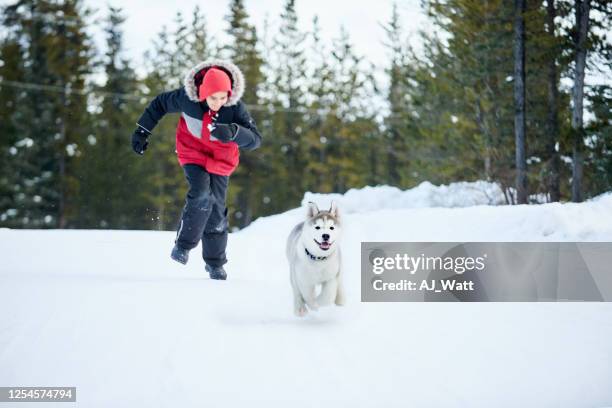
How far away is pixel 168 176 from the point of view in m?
28.7

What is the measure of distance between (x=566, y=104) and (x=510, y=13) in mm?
2186

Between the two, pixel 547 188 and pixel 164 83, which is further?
pixel 164 83

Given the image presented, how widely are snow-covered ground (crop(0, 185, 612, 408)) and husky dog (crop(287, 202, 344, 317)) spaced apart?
0.39 ft

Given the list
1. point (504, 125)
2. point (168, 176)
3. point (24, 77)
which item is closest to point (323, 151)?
point (168, 176)

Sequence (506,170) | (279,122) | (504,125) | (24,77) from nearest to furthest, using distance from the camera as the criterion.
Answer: (506,170)
(504,125)
(24,77)
(279,122)

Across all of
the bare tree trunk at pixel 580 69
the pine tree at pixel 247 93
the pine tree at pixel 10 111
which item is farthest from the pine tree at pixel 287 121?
the bare tree trunk at pixel 580 69

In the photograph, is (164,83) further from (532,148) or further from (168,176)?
(532,148)

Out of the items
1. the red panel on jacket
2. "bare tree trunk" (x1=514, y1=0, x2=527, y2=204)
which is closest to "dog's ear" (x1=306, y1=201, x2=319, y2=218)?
the red panel on jacket

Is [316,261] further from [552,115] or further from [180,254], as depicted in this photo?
[552,115]

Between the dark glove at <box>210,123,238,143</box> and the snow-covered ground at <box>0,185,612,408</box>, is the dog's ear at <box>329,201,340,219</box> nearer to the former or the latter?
the snow-covered ground at <box>0,185,612,408</box>

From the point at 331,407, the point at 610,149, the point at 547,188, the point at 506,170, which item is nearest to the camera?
the point at 331,407

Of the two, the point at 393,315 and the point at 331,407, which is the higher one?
the point at 393,315

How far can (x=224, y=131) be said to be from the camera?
4.18m

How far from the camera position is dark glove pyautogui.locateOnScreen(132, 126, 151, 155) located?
15.2 ft
